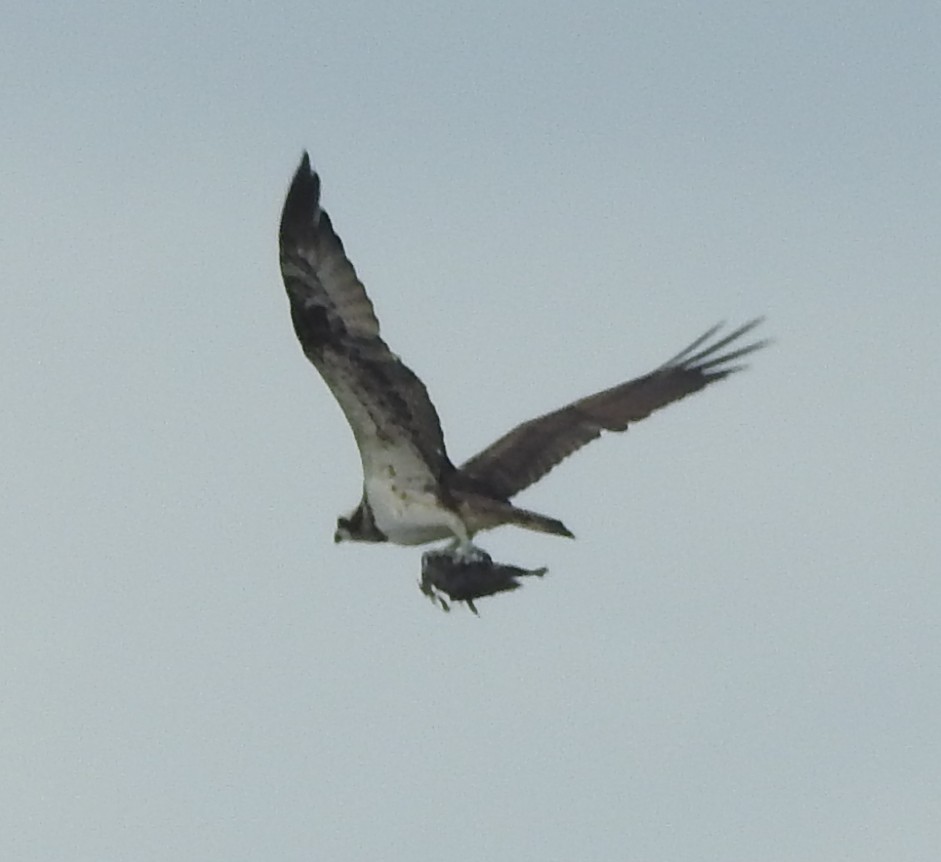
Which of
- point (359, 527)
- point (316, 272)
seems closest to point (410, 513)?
point (359, 527)

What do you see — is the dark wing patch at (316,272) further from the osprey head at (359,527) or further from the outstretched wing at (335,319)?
the osprey head at (359,527)

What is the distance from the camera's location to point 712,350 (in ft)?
74.8

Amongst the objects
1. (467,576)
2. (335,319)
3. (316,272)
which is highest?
(316,272)

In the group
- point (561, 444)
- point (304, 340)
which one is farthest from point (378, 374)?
point (561, 444)

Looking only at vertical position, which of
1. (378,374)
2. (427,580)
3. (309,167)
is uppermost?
(309,167)

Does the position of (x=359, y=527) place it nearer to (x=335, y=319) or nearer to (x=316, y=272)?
(x=335, y=319)

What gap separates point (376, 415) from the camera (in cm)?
→ 2073

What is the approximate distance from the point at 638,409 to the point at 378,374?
2.58 metres

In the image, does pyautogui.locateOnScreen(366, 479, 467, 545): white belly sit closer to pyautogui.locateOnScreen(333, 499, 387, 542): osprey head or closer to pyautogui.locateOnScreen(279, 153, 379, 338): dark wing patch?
pyautogui.locateOnScreen(333, 499, 387, 542): osprey head

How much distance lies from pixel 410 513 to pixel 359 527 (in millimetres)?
614

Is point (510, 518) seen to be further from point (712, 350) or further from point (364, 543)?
point (712, 350)

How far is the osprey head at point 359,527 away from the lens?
2130cm

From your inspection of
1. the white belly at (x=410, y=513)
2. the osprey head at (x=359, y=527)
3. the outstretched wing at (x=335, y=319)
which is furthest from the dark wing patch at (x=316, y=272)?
the osprey head at (x=359, y=527)

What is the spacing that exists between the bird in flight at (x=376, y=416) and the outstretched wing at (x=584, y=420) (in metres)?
0.03
